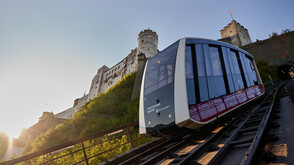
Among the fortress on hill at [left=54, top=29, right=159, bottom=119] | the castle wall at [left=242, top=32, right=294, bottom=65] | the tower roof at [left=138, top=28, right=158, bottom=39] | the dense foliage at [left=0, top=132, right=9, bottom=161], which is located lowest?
the dense foliage at [left=0, top=132, right=9, bottom=161]

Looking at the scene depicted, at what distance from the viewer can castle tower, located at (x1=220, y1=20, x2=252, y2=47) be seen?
1768 inches

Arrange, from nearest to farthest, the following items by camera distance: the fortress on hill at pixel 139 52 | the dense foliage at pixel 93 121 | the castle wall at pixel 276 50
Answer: the dense foliage at pixel 93 121, the castle wall at pixel 276 50, the fortress on hill at pixel 139 52

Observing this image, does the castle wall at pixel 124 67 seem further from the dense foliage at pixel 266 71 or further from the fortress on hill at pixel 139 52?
the dense foliage at pixel 266 71

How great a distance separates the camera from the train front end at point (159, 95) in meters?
4.04

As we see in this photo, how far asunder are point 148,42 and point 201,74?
3866cm

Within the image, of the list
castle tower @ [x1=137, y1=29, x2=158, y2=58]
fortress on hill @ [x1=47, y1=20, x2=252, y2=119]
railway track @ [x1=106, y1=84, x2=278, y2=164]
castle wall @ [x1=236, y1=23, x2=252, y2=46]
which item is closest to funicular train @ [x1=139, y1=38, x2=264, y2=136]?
railway track @ [x1=106, y1=84, x2=278, y2=164]

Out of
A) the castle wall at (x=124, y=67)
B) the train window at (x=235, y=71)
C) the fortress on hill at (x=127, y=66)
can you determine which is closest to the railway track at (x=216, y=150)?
the train window at (x=235, y=71)

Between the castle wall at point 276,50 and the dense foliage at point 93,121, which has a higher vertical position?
the castle wall at point 276,50

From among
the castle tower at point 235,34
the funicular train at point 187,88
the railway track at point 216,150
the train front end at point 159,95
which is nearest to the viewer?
the railway track at point 216,150

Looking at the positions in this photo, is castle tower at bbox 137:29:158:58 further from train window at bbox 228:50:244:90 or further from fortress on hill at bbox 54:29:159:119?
train window at bbox 228:50:244:90

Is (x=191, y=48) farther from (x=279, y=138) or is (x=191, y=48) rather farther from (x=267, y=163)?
(x=267, y=163)

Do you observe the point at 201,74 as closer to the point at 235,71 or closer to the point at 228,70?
the point at 228,70

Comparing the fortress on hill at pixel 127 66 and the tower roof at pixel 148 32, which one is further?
the tower roof at pixel 148 32

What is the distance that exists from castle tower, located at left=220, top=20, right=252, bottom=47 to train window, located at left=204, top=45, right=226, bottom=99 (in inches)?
1784
